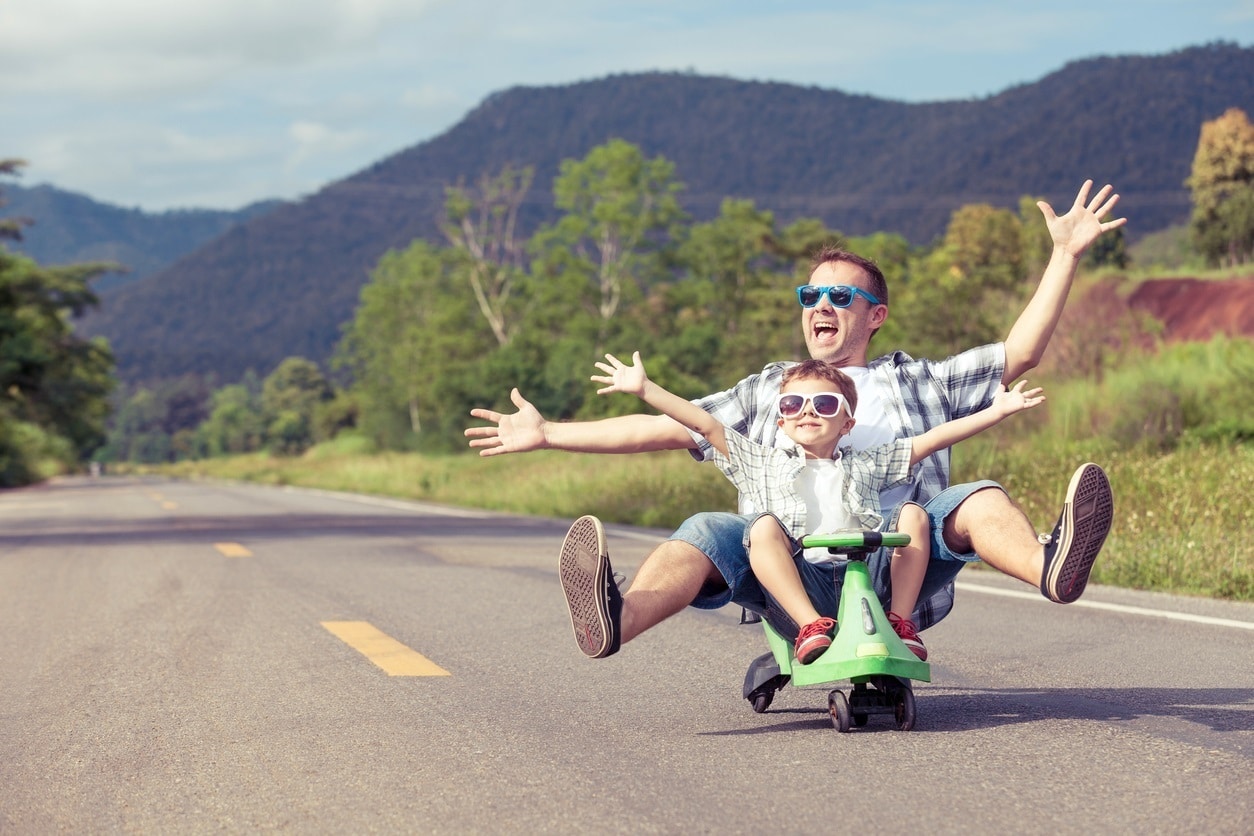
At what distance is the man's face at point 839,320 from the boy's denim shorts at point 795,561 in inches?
23.5

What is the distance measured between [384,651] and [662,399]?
2.80 m

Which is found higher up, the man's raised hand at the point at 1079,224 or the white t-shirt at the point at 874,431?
the man's raised hand at the point at 1079,224

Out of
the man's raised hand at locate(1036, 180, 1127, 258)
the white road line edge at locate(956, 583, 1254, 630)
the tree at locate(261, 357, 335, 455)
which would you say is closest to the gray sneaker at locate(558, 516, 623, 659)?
the man's raised hand at locate(1036, 180, 1127, 258)

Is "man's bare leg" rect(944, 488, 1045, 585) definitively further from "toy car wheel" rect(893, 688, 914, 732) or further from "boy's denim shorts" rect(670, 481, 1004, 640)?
"toy car wheel" rect(893, 688, 914, 732)

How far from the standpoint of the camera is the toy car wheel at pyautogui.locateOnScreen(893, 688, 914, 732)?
16.6ft

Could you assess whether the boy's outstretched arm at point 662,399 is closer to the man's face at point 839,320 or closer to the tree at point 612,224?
the man's face at point 839,320

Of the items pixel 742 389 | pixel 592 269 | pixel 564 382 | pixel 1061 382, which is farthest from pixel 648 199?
pixel 742 389

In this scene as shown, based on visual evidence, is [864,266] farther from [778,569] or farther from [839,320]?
[778,569]

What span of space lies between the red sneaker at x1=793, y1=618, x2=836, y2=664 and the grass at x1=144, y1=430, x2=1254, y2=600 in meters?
5.17

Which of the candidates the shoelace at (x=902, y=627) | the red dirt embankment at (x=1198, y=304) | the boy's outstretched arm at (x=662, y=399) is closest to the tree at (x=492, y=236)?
the red dirt embankment at (x=1198, y=304)

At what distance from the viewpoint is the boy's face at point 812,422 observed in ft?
16.4

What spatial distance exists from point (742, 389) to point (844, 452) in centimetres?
48

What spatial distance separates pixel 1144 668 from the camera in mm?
6570

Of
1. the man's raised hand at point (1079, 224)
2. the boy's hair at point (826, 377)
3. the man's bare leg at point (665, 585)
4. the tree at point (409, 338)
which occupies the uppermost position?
the man's raised hand at point (1079, 224)
